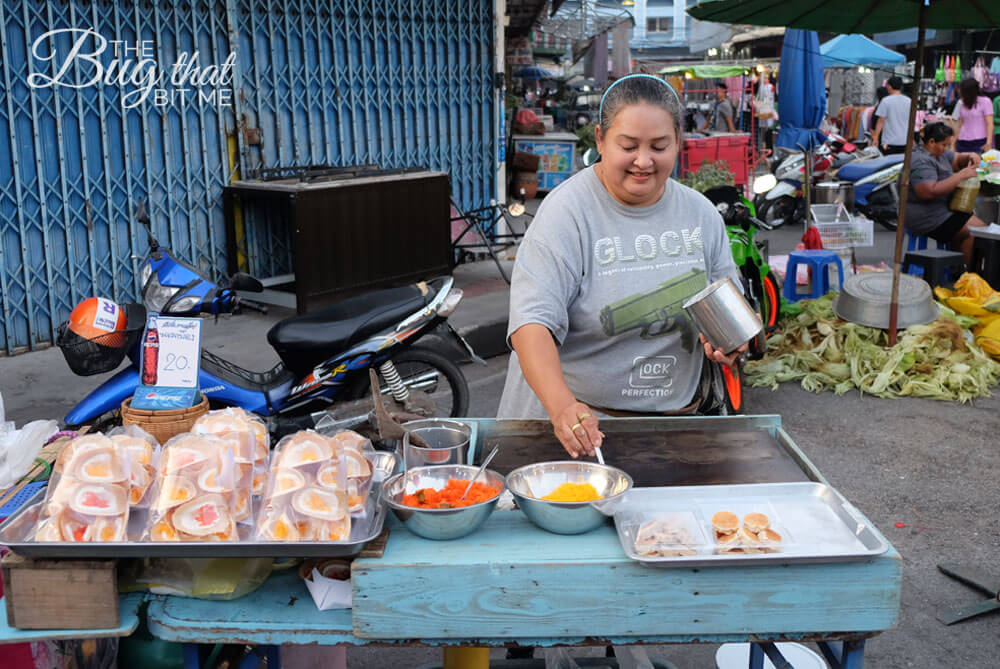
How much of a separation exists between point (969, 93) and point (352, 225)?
9044mm

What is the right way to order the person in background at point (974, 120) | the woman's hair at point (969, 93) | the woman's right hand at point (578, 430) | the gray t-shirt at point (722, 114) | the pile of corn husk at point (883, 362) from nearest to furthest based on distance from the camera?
the woman's right hand at point (578, 430), the pile of corn husk at point (883, 362), the woman's hair at point (969, 93), the person in background at point (974, 120), the gray t-shirt at point (722, 114)

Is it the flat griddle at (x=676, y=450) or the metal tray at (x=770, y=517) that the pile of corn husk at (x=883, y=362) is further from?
the metal tray at (x=770, y=517)

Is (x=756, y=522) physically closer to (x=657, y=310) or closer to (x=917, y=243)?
(x=657, y=310)

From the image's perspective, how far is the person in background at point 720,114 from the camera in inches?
887

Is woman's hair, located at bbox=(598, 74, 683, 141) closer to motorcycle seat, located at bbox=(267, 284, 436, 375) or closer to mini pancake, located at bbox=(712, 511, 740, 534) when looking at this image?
mini pancake, located at bbox=(712, 511, 740, 534)

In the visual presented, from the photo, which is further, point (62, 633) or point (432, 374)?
point (432, 374)

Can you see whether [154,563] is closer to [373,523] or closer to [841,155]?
[373,523]

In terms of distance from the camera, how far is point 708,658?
3.19 metres

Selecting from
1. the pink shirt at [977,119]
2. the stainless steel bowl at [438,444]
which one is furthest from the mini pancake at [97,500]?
the pink shirt at [977,119]

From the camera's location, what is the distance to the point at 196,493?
1.83 m

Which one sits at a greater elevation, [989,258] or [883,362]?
[989,258]

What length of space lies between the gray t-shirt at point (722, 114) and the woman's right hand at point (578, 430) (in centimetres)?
2130

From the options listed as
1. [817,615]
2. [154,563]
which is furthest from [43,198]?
[817,615]

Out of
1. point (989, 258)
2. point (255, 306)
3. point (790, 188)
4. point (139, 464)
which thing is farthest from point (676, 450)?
point (790, 188)
